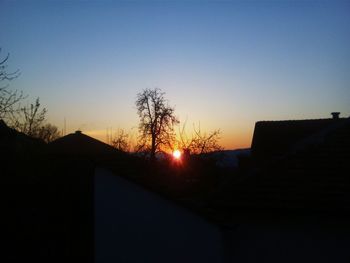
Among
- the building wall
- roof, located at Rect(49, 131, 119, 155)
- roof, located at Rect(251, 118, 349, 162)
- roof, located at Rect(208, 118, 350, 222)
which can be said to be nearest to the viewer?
roof, located at Rect(208, 118, 350, 222)

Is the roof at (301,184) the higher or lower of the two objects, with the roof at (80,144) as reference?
lower

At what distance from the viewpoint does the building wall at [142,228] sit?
7.93 meters

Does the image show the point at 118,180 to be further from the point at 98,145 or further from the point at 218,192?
the point at 98,145

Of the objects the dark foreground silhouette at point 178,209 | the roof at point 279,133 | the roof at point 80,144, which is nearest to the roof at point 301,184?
the dark foreground silhouette at point 178,209

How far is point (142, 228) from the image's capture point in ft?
27.2

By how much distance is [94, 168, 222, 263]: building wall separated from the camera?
26.0ft

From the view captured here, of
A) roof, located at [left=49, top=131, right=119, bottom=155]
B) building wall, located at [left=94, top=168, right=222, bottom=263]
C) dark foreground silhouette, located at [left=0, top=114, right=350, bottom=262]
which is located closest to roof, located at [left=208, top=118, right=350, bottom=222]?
dark foreground silhouette, located at [left=0, top=114, right=350, bottom=262]

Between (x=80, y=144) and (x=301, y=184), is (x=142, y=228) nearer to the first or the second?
(x=301, y=184)

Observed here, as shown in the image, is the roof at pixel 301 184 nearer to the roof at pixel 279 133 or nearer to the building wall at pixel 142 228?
the building wall at pixel 142 228

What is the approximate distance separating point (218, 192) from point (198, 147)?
25.8 metres

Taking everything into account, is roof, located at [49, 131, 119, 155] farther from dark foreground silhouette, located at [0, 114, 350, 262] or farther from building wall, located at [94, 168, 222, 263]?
building wall, located at [94, 168, 222, 263]

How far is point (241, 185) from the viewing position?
7.51 meters

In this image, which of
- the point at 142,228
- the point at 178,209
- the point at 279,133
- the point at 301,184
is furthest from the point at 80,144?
the point at 301,184

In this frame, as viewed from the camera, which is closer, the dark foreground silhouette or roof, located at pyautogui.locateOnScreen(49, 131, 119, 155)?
the dark foreground silhouette
